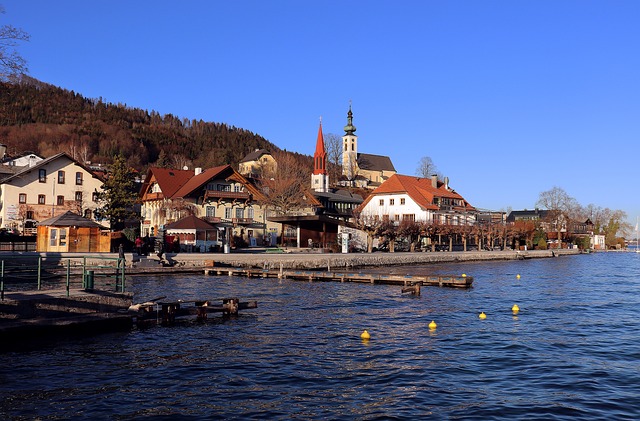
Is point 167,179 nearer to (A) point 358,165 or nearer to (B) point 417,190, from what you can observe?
(B) point 417,190

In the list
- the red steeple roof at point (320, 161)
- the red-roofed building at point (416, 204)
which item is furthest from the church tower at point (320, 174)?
the red-roofed building at point (416, 204)

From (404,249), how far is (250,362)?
220 ft

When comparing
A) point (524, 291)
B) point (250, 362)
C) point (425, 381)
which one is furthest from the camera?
point (524, 291)

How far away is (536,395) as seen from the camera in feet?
45.3

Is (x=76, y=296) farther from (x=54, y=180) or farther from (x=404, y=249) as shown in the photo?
(x=404, y=249)

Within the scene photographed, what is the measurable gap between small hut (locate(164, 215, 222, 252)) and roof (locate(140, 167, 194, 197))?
19870 millimetres

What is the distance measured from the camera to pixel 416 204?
91.1 meters

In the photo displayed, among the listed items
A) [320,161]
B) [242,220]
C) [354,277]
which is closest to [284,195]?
[242,220]

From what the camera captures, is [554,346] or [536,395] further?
[554,346]

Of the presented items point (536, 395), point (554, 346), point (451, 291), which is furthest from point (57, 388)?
point (451, 291)

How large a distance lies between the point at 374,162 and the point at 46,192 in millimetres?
126092

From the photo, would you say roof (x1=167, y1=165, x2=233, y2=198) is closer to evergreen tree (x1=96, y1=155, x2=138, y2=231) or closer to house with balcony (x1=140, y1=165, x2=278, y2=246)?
house with balcony (x1=140, y1=165, x2=278, y2=246)

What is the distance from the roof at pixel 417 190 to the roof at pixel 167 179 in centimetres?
3220

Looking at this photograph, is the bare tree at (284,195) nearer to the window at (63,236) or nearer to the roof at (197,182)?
the roof at (197,182)
